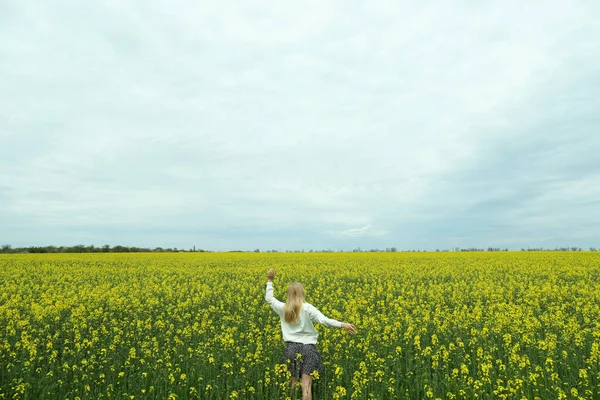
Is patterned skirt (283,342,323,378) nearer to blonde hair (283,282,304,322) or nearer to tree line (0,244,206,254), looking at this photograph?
blonde hair (283,282,304,322)

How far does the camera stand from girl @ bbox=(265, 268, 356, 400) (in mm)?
7582

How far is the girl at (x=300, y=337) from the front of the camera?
7582mm

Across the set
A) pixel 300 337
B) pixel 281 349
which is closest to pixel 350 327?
pixel 300 337

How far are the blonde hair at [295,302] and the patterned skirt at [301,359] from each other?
1.72 feet

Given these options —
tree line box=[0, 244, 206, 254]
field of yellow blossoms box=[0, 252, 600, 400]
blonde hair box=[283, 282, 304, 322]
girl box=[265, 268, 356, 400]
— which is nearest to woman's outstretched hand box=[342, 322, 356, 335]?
girl box=[265, 268, 356, 400]

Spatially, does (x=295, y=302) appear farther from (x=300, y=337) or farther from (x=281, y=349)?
(x=281, y=349)

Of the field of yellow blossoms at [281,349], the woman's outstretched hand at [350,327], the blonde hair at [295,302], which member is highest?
the blonde hair at [295,302]

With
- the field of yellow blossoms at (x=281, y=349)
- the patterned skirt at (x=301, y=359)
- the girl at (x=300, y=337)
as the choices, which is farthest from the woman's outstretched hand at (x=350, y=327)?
the field of yellow blossoms at (x=281, y=349)

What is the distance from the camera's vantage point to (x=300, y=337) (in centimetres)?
786

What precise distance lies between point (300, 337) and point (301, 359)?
0.36m

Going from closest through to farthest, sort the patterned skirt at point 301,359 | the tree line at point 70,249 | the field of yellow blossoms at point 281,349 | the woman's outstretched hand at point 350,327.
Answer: the woman's outstretched hand at point 350,327 → the patterned skirt at point 301,359 → the field of yellow blossoms at point 281,349 → the tree line at point 70,249

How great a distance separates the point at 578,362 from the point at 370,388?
14.4 ft

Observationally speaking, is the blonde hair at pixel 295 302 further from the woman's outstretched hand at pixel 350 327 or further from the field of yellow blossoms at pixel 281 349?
the field of yellow blossoms at pixel 281 349

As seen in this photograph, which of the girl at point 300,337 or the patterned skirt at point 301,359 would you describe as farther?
the patterned skirt at point 301,359
